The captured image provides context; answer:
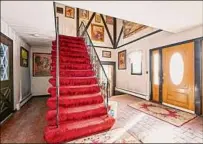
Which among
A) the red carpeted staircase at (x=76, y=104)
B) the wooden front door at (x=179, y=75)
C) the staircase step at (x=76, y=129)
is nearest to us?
the staircase step at (x=76, y=129)

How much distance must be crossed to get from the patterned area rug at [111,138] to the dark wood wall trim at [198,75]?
2.25 metres

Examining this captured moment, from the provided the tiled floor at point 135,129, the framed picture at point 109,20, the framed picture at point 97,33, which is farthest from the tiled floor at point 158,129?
the framed picture at point 109,20

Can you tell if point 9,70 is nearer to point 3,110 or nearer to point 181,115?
point 3,110

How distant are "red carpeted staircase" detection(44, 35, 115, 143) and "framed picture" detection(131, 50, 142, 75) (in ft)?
7.68

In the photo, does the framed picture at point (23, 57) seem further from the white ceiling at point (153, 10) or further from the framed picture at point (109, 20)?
the framed picture at point (109, 20)

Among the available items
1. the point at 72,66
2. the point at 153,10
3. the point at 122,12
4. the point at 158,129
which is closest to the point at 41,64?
the point at 72,66

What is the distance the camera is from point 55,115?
2.57m

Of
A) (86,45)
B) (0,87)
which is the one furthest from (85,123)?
(86,45)

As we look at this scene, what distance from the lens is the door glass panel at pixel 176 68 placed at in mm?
4059

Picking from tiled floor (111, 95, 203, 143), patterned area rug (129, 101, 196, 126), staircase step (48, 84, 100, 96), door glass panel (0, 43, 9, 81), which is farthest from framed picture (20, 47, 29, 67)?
patterned area rug (129, 101, 196, 126)

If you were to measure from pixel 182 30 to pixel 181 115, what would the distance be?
2.29 metres

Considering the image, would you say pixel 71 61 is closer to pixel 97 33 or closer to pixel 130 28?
pixel 97 33

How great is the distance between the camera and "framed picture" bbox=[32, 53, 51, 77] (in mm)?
5852

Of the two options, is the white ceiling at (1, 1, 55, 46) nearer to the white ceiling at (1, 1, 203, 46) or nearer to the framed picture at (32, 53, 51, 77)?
the white ceiling at (1, 1, 203, 46)
